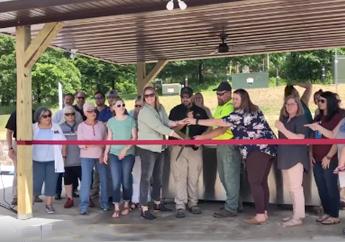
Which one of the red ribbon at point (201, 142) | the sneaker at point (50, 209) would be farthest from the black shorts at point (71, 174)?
the red ribbon at point (201, 142)

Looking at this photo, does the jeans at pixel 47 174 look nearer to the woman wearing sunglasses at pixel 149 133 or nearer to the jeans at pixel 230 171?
the woman wearing sunglasses at pixel 149 133

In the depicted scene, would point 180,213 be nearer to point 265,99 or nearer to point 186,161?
point 186,161

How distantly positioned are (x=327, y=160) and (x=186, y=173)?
202 cm

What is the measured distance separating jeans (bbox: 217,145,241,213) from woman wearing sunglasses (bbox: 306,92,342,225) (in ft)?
3.31

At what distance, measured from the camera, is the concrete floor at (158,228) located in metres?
5.95

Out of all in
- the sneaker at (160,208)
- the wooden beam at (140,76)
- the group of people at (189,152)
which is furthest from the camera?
the wooden beam at (140,76)

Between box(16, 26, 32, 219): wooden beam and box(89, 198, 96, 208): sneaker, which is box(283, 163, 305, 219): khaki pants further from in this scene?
box(16, 26, 32, 219): wooden beam

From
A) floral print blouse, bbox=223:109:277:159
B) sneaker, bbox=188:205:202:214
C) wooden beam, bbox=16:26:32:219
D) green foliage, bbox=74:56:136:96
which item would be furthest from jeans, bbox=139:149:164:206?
green foliage, bbox=74:56:136:96

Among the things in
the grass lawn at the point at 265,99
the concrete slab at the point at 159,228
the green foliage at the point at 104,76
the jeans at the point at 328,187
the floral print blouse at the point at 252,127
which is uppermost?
the green foliage at the point at 104,76

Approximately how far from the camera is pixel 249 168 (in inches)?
253

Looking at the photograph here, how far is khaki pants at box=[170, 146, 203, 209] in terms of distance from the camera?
7102 millimetres

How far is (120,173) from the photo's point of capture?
7141mm

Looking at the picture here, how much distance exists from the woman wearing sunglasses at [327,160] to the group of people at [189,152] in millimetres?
12

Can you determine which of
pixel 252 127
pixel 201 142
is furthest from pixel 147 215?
pixel 252 127
